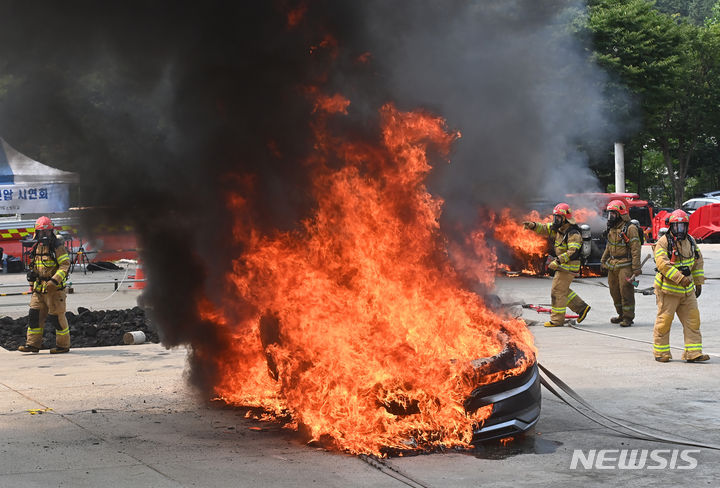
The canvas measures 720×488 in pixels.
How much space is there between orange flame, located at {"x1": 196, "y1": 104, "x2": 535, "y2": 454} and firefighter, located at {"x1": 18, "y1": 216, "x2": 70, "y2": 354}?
4.78 metres

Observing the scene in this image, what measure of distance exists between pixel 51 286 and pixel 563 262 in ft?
22.2

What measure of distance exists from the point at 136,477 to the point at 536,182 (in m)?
7.77

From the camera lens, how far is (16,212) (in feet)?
81.6

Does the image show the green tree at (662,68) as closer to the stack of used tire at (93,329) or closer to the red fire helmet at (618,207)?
the red fire helmet at (618,207)

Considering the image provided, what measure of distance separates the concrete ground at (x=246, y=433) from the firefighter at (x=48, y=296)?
0.34 meters

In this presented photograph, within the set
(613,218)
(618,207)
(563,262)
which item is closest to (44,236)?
(563,262)

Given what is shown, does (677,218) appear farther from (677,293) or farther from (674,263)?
(677,293)

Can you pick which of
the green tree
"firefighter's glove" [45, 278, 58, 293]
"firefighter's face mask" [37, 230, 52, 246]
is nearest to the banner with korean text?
"firefighter's face mask" [37, 230, 52, 246]

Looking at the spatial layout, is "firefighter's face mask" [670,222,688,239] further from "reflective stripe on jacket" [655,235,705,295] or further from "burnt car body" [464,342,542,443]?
"burnt car body" [464,342,542,443]

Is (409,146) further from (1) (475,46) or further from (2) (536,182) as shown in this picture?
(2) (536,182)

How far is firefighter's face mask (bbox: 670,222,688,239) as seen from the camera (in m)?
10.2

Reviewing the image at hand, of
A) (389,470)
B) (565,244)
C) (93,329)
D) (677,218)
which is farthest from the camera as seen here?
(565,244)

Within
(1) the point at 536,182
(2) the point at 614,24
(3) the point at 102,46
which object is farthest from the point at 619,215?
(2) the point at 614,24

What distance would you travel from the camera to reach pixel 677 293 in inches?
399
